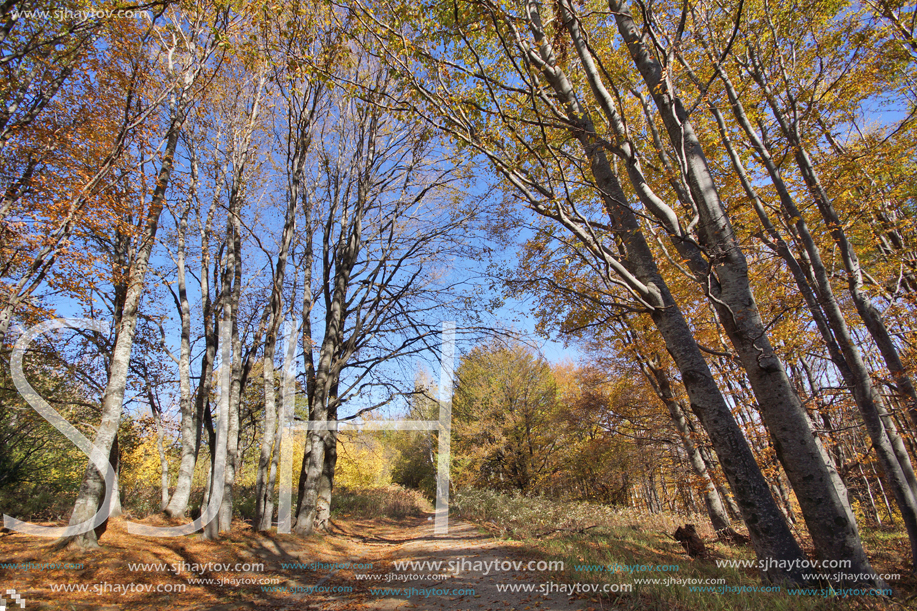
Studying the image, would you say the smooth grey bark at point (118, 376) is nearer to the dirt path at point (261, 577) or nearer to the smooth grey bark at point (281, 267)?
the dirt path at point (261, 577)

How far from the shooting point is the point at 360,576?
232 inches

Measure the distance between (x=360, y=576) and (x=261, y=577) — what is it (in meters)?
1.49

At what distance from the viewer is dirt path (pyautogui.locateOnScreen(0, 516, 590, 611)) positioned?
4.18 metres

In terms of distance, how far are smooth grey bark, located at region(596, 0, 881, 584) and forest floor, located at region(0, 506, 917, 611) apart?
47cm

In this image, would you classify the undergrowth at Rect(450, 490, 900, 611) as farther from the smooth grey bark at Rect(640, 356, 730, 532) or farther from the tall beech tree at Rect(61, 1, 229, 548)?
the tall beech tree at Rect(61, 1, 229, 548)

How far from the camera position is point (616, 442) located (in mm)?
12539

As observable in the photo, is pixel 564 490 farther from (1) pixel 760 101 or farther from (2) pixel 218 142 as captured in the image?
(2) pixel 218 142

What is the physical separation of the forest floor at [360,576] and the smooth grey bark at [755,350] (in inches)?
18.7

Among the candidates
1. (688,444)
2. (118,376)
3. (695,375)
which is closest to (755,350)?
(695,375)

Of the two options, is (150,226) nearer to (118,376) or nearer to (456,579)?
(118,376)

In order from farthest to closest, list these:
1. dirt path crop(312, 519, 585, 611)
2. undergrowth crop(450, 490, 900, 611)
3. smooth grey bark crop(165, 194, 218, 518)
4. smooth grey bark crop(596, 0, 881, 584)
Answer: smooth grey bark crop(165, 194, 218, 518), dirt path crop(312, 519, 585, 611), smooth grey bark crop(596, 0, 881, 584), undergrowth crop(450, 490, 900, 611)

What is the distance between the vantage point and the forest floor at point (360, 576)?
353 centimetres

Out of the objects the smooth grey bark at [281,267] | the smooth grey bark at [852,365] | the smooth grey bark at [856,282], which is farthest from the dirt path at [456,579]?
the smooth grey bark at [856,282]

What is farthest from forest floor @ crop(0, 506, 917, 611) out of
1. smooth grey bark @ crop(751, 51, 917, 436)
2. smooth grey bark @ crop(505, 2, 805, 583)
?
smooth grey bark @ crop(751, 51, 917, 436)
